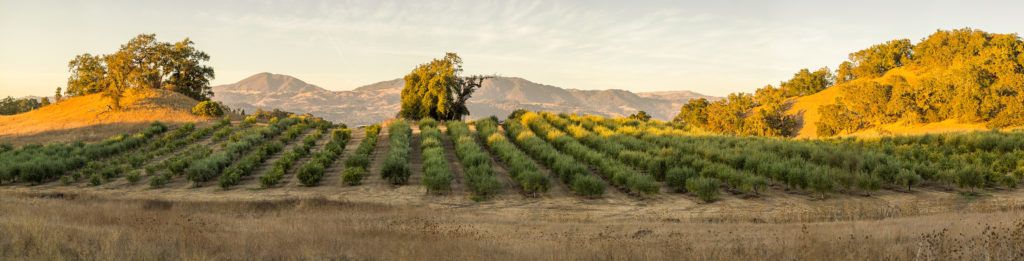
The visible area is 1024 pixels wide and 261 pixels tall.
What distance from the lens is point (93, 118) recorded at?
51.9m

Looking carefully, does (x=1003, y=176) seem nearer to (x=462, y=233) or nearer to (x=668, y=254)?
(x=668, y=254)

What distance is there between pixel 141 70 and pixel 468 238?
221 ft

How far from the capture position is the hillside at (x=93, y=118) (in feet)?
153

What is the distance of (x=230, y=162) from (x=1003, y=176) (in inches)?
1497

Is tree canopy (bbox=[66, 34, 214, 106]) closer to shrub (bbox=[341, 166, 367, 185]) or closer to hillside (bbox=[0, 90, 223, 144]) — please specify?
hillside (bbox=[0, 90, 223, 144])

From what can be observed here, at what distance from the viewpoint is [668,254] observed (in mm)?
8531

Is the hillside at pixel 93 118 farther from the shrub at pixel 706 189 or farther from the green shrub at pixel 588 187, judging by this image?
the shrub at pixel 706 189

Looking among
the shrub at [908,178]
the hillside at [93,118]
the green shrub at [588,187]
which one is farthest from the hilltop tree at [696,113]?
the hillside at [93,118]

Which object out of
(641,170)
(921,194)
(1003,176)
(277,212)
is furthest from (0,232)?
(1003,176)

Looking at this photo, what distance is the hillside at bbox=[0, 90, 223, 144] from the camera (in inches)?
1842

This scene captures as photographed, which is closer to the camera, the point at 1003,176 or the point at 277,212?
the point at 277,212

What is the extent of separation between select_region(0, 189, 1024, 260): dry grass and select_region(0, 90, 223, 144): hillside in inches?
1675

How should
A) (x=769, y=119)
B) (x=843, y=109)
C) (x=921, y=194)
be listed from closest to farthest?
(x=921, y=194), (x=843, y=109), (x=769, y=119)

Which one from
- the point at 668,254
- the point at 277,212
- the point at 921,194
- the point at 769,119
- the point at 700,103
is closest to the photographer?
the point at 668,254
